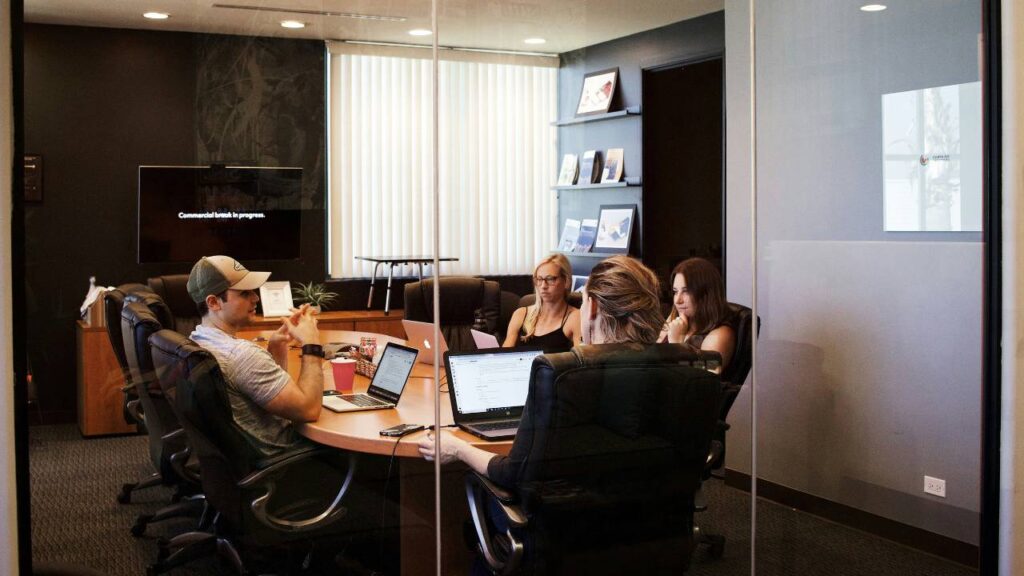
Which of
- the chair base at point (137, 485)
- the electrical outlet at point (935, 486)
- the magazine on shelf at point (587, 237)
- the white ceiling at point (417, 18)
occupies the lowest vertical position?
the electrical outlet at point (935, 486)

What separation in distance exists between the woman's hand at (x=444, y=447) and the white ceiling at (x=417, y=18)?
3.91ft

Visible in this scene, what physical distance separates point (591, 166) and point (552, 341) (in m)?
0.55

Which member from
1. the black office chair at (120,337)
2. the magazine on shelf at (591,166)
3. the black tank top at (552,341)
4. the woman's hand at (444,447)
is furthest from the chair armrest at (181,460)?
the magazine on shelf at (591,166)

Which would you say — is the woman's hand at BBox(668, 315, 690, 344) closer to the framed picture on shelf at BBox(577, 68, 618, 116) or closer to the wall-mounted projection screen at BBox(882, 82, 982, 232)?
the framed picture on shelf at BBox(577, 68, 618, 116)

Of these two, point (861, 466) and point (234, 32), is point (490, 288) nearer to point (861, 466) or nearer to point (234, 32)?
point (234, 32)

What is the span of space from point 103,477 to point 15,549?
10.2 inches

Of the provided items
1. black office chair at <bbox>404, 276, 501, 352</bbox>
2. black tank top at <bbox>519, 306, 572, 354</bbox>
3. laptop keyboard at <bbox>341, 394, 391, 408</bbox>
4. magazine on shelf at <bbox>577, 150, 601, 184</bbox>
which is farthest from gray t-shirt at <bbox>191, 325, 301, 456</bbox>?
magazine on shelf at <bbox>577, 150, 601, 184</bbox>

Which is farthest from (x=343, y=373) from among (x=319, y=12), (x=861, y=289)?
(x=861, y=289)

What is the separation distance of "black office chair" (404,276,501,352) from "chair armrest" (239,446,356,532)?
18.1 inches

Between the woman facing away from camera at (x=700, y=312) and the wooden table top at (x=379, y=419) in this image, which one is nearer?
the wooden table top at (x=379, y=419)

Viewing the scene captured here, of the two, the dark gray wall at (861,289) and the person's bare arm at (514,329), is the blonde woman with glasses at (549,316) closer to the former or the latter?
the person's bare arm at (514,329)

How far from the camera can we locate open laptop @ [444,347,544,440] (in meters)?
2.69

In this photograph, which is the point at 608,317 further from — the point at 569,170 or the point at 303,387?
the point at 303,387

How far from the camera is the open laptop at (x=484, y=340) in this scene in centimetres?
271
